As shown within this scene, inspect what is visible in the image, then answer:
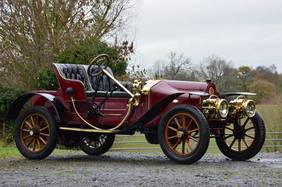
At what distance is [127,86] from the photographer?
10.6 metres

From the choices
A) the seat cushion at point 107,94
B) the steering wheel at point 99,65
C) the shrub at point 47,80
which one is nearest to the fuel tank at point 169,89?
the seat cushion at point 107,94

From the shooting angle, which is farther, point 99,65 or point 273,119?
point 273,119

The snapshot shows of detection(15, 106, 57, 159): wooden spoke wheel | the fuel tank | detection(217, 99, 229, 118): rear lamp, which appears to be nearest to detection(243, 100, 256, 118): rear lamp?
detection(217, 99, 229, 118): rear lamp

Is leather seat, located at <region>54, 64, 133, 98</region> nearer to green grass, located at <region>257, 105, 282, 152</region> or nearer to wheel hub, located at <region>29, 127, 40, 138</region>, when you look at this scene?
wheel hub, located at <region>29, 127, 40, 138</region>

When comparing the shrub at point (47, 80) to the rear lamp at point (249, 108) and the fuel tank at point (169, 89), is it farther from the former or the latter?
the rear lamp at point (249, 108)

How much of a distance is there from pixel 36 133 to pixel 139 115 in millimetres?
1868

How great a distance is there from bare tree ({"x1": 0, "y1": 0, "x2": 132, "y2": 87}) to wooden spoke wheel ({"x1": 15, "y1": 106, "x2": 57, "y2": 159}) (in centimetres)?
1097

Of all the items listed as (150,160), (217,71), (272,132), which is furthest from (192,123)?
(217,71)

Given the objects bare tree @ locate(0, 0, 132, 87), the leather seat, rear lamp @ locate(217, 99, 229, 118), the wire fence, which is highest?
bare tree @ locate(0, 0, 132, 87)

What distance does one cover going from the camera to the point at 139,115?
966 centimetres

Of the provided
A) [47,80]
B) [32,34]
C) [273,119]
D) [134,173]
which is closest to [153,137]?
[134,173]

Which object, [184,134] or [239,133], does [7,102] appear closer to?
[239,133]

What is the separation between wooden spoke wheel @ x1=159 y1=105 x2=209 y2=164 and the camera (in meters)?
8.75

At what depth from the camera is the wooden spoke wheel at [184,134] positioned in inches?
344
